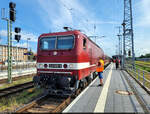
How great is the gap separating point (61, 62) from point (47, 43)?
1525 millimetres

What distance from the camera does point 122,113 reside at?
412cm

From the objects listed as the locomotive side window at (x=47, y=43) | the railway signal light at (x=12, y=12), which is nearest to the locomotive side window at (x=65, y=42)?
the locomotive side window at (x=47, y=43)

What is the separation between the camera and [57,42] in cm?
673

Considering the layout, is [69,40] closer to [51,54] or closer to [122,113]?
[51,54]

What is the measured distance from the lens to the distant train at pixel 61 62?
240 inches

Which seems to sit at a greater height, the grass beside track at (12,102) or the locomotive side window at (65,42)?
the locomotive side window at (65,42)

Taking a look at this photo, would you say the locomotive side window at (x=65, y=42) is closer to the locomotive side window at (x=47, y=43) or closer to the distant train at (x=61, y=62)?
the distant train at (x=61, y=62)

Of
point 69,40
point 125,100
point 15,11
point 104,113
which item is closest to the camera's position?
point 104,113

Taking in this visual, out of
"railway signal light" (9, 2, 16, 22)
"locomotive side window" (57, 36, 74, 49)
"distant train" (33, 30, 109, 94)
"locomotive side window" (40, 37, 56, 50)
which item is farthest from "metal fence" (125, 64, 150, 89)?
"railway signal light" (9, 2, 16, 22)

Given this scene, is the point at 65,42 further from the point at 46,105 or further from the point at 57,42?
the point at 46,105

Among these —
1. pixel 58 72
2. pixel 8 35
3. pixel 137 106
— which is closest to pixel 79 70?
pixel 58 72

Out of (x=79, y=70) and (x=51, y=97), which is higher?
(x=79, y=70)

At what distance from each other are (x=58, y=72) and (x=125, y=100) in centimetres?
349

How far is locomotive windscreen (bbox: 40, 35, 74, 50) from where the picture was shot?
6441mm
